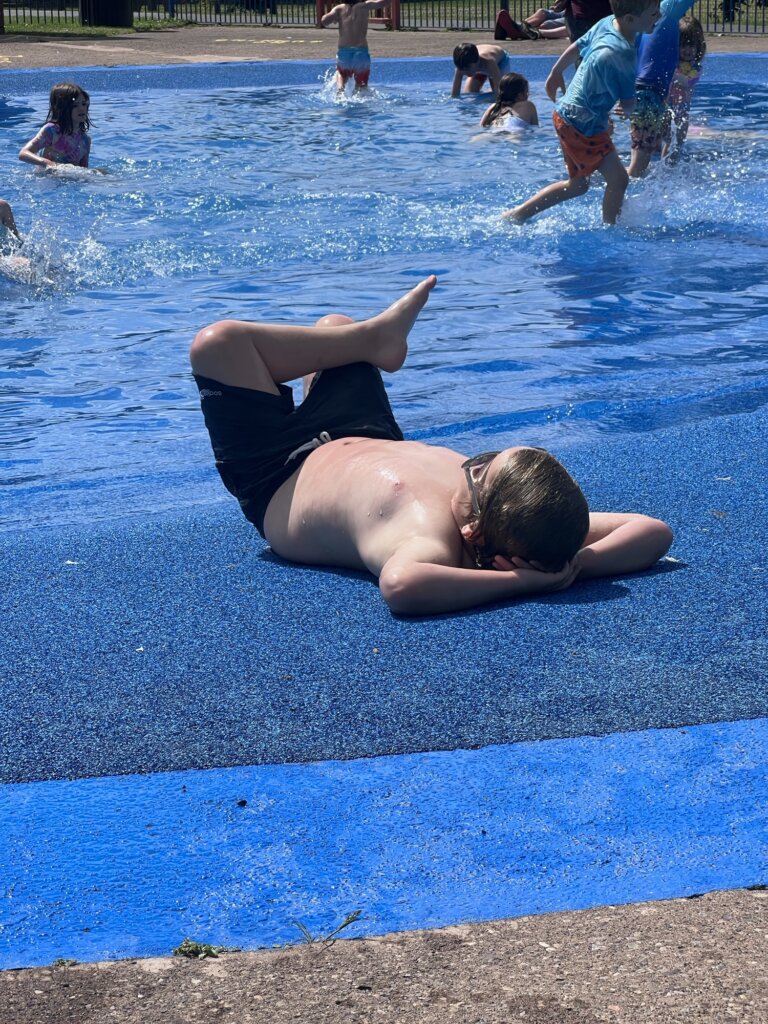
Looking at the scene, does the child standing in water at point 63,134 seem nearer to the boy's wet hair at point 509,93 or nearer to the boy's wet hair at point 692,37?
the boy's wet hair at point 509,93

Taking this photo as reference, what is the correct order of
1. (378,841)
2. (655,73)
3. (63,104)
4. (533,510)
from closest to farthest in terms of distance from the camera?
(378,841) → (533,510) → (655,73) → (63,104)

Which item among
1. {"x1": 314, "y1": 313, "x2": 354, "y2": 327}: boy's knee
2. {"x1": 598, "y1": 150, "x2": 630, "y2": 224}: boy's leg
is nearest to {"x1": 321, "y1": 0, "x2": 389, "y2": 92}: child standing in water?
{"x1": 598, "y1": 150, "x2": 630, "y2": 224}: boy's leg

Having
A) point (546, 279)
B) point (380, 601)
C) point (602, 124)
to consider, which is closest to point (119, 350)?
point (546, 279)

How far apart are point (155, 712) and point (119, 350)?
4.85 meters

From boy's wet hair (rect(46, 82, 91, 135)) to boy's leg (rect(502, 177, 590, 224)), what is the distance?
4.07 m

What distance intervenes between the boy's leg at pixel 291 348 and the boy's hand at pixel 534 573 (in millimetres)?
964

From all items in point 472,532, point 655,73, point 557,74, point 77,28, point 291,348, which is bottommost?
point 472,532

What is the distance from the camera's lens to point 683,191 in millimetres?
11297

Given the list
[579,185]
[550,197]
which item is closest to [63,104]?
[550,197]

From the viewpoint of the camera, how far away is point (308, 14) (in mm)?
31812

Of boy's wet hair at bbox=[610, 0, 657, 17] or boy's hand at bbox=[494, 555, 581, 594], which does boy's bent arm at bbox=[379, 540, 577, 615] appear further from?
boy's wet hair at bbox=[610, 0, 657, 17]

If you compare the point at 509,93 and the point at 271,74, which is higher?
the point at 271,74

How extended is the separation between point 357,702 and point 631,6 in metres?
6.77

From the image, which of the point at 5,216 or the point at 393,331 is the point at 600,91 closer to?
the point at 5,216
